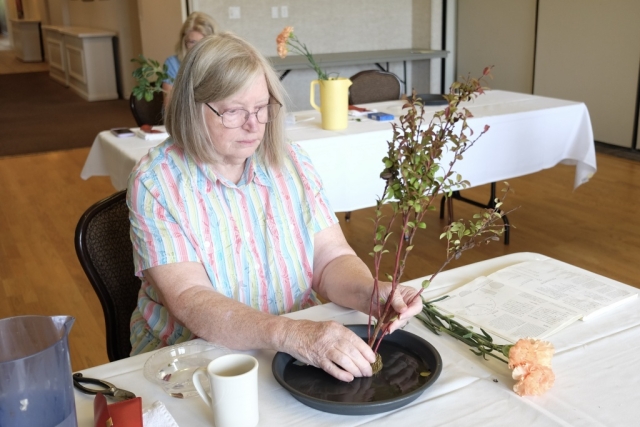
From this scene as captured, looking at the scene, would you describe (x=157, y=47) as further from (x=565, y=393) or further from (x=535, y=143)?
(x=565, y=393)

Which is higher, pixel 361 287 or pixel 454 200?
pixel 361 287

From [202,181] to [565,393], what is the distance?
0.78 m

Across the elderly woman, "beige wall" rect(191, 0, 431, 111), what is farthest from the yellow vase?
"beige wall" rect(191, 0, 431, 111)

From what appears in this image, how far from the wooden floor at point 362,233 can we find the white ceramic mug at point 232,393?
5.55 ft

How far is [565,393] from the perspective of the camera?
3.19 feet

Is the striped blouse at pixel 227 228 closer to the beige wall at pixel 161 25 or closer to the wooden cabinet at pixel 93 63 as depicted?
the beige wall at pixel 161 25

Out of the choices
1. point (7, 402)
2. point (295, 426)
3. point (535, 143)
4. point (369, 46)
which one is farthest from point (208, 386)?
point (369, 46)

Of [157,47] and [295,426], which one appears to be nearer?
Result: [295,426]

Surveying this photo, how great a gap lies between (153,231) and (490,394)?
2.22 feet

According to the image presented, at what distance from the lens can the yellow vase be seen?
9.02ft

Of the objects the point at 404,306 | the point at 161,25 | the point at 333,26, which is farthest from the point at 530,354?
the point at 161,25

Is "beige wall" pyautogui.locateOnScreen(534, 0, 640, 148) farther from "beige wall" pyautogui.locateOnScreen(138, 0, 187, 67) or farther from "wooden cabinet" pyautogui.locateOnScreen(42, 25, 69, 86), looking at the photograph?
"wooden cabinet" pyautogui.locateOnScreen(42, 25, 69, 86)

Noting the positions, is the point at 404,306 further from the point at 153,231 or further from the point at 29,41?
the point at 29,41

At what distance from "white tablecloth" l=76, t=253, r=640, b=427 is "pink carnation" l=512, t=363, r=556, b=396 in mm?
16
